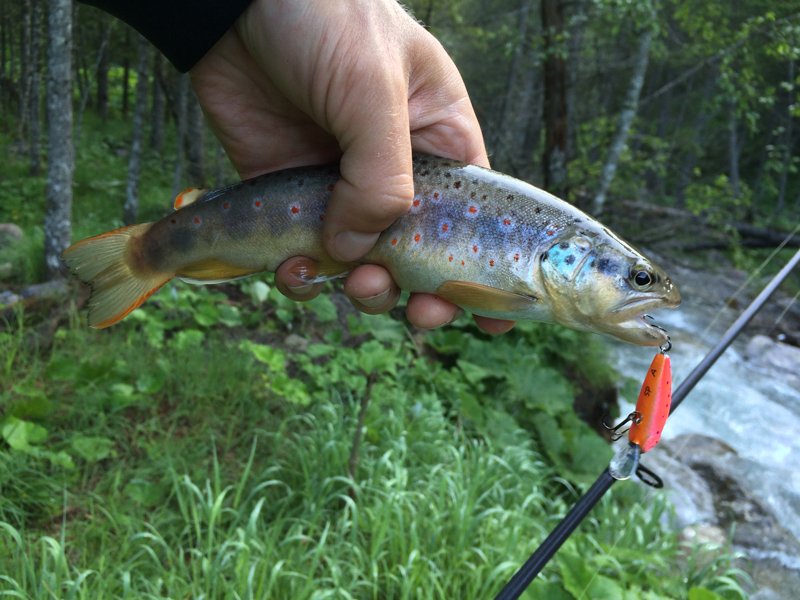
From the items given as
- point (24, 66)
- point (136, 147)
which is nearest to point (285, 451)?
point (136, 147)

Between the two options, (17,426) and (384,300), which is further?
(17,426)

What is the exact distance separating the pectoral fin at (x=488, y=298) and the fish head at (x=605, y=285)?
0.11 metres

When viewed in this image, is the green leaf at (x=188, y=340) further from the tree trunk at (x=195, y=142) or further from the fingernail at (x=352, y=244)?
the tree trunk at (x=195, y=142)

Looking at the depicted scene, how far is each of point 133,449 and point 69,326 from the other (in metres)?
1.78

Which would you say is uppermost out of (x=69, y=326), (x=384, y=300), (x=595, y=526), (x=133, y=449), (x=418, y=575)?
(x=384, y=300)

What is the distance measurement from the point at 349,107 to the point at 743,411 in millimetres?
9052

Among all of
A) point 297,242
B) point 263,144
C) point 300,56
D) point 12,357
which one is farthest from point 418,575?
point 12,357

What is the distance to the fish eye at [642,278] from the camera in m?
1.89

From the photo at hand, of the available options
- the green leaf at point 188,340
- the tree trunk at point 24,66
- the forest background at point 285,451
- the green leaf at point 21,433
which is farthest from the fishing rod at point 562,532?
the tree trunk at point 24,66

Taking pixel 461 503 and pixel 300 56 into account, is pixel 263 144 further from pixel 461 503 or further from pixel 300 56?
pixel 461 503

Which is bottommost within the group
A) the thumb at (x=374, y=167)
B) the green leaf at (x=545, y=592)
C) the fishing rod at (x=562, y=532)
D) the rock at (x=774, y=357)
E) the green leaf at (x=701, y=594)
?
the rock at (x=774, y=357)

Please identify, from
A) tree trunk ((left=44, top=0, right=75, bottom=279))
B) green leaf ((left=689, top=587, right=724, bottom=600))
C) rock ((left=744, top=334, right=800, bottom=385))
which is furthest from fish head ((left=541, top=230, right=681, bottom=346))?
rock ((left=744, top=334, right=800, bottom=385))

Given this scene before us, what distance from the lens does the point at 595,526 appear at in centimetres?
455

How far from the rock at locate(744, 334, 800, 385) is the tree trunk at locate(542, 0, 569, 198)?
541cm
